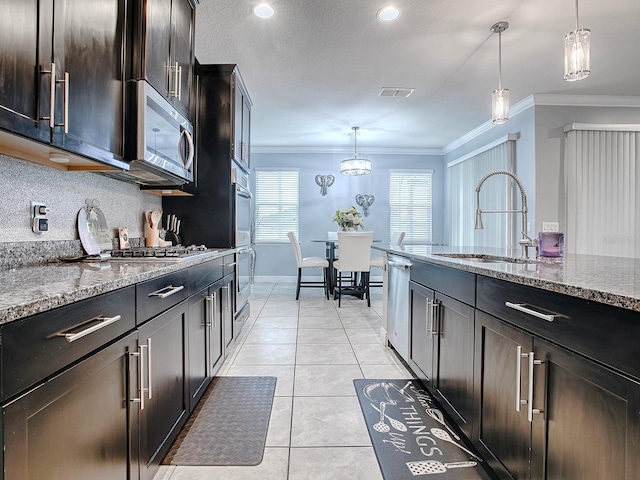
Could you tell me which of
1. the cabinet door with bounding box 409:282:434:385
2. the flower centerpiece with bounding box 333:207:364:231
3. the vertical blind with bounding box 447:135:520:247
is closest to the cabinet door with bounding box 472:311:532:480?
the cabinet door with bounding box 409:282:434:385

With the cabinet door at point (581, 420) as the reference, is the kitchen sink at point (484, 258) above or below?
above

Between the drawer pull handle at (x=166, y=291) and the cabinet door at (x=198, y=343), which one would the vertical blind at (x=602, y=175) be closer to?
the cabinet door at (x=198, y=343)

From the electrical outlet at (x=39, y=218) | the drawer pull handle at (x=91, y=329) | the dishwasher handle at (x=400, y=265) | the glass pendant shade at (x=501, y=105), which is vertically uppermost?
the glass pendant shade at (x=501, y=105)

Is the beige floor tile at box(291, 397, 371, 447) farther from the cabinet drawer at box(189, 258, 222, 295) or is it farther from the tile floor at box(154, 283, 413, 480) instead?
the cabinet drawer at box(189, 258, 222, 295)

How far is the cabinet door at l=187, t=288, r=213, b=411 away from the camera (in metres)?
1.86

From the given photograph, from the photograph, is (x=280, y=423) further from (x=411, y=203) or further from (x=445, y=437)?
(x=411, y=203)

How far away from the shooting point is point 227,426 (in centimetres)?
188

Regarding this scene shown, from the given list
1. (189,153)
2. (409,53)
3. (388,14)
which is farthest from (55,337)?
(409,53)

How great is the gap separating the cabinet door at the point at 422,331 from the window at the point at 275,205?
4716 mm

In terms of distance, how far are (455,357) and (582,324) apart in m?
0.89

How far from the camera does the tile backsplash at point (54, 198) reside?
4.76 feet

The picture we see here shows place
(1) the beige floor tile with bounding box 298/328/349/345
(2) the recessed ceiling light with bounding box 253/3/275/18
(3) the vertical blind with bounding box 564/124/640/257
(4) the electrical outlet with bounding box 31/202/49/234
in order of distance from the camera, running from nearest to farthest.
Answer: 1. (4) the electrical outlet with bounding box 31/202/49/234
2. (2) the recessed ceiling light with bounding box 253/3/275/18
3. (1) the beige floor tile with bounding box 298/328/349/345
4. (3) the vertical blind with bounding box 564/124/640/257

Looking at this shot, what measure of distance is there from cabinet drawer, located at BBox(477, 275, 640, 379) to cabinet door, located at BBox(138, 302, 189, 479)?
1.28 m

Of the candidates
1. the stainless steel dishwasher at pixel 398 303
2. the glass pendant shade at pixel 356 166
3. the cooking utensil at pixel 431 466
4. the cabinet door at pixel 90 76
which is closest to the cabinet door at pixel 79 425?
the cabinet door at pixel 90 76
